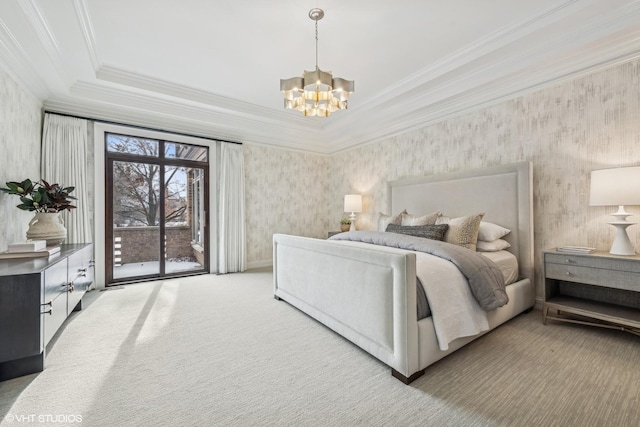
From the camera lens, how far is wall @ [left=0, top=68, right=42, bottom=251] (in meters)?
2.37

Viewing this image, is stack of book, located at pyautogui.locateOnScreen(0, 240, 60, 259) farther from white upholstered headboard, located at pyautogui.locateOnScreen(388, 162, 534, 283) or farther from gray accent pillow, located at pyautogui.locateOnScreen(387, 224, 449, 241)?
white upholstered headboard, located at pyautogui.locateOnScreen(388, 162, 534, 283)

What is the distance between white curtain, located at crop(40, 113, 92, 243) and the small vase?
104cm

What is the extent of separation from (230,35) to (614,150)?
363 cm

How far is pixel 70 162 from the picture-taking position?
340 cm

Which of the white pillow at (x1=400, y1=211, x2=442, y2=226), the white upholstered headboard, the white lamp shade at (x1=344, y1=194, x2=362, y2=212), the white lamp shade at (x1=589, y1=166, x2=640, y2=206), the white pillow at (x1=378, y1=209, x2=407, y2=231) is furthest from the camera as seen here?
the white lamp shade at (x1=344, y1=194, x2=362, y2=212)

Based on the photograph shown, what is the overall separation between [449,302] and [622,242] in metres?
1.62

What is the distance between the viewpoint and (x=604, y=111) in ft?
7.93

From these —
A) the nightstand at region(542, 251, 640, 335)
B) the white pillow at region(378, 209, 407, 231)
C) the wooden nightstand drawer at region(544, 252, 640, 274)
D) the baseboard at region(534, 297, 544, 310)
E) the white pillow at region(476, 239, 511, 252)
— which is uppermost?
the white pillow at region(378, 209, 407, 231)

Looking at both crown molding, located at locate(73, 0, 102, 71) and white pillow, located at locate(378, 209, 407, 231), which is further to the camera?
white pillow, located at locate(378, 209, 407, 231)

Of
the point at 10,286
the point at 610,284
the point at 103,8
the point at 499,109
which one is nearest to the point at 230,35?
the point at 103,8

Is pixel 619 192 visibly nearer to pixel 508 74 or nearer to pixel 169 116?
pixel 508 74

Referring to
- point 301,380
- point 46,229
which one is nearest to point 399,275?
point 301,380

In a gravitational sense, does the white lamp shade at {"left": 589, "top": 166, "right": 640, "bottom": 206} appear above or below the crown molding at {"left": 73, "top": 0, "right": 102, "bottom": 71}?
below

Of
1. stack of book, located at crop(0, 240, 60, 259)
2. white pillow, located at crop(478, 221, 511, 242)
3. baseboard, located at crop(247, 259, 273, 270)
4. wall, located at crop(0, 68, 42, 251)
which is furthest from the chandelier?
baseboard, located at crop(247, 259, 273, 270)
